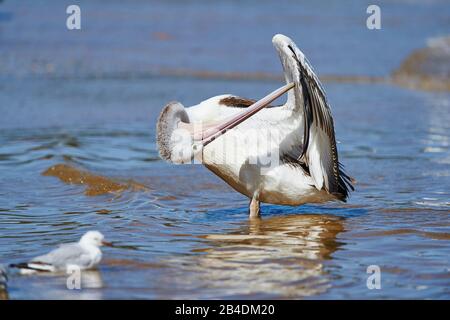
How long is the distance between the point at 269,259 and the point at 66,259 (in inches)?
56.6

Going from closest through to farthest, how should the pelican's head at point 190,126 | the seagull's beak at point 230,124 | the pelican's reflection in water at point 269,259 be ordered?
the pelican's reflection in water at point 269,259
the pelican's head at point 190,126
the seagull's beak at point 230,124

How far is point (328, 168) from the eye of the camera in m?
7.18

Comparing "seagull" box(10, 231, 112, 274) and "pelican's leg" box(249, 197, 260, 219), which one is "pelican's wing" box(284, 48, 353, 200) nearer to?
"pelican's leg" box(249, 197, 260, 219)

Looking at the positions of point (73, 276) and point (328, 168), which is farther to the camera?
point (328, 168)

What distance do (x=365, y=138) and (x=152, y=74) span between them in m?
6.35

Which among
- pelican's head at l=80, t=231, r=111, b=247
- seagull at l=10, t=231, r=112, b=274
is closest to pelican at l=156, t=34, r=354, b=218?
pelican's head at l=80, t=231, r=111, b=247

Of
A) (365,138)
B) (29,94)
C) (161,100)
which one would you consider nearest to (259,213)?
(365,138)

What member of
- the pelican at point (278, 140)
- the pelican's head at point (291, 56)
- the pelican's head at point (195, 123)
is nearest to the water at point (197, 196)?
the pelican at point (278, 140)

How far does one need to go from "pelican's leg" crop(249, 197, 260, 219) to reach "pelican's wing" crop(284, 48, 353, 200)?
52 cm

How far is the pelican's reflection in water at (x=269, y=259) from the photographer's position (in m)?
5.54

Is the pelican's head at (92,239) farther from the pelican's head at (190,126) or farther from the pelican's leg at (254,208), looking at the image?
the pelican's leg at (254,208)
